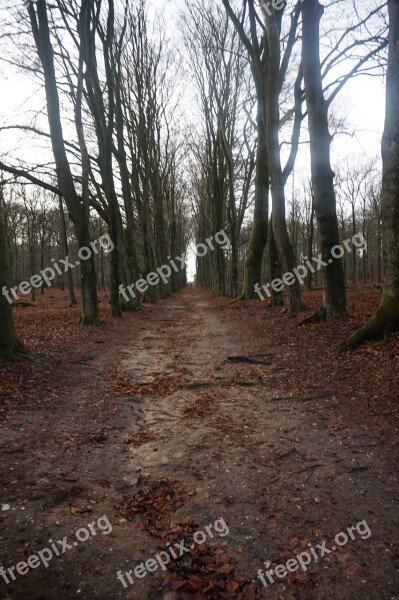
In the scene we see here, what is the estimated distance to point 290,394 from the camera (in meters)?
6.25

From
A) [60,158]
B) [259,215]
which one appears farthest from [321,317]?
[60,158]

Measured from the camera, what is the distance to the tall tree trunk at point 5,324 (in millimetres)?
7172

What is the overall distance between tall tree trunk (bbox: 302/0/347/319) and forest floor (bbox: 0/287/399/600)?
2.87 metres

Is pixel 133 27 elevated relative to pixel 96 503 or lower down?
elevated

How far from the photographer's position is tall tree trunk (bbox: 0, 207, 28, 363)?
7.17 meters

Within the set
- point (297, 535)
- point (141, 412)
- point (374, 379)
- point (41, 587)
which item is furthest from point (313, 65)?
point (41, 587)

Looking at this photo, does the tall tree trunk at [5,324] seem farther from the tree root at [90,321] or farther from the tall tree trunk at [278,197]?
the tall tree trunk at [278,197]

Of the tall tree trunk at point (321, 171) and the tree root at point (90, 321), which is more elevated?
the tall tree trunk at point (321, 171)

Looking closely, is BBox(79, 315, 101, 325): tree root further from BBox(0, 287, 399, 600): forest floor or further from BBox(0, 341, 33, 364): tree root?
BBox(0, 341, 33, 364): tree root

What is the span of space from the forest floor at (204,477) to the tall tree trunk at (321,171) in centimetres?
287

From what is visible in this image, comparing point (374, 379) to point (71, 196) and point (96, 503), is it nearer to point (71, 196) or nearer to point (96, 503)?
point (96, 503)

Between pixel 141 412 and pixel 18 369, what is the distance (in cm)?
270

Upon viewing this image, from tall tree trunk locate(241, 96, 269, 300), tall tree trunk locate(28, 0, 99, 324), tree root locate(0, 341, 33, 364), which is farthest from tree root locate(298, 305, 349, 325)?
tall tree trunk locate(241, 96, 269, 300)

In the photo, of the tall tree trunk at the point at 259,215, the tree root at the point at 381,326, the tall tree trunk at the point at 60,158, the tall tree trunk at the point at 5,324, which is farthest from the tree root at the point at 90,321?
the tall tree trunk at the point at 259,215
